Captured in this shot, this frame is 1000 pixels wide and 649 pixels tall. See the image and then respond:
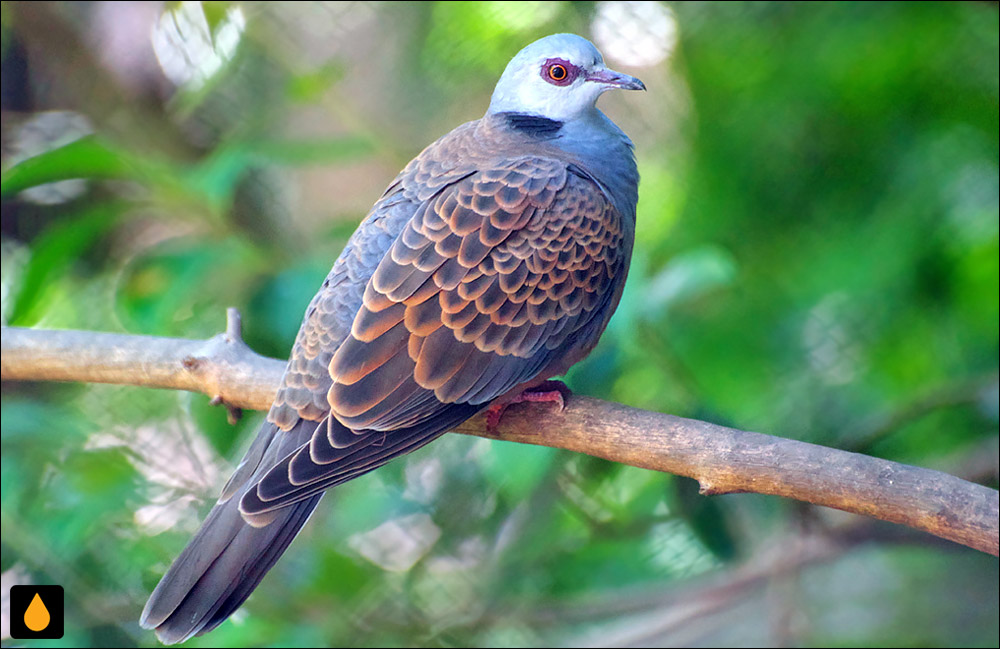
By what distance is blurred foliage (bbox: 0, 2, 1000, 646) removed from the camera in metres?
1.95

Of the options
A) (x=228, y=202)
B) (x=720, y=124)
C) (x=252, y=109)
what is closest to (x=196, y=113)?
(x=252, y=109)

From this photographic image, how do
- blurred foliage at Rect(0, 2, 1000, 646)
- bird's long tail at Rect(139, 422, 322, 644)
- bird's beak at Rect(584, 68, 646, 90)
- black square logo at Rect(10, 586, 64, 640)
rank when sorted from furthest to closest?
blurred foliage at Rect(0, 2, 1000, 646), black square logo at Rect(10, 586, 64, 640), bird's beak at Rect(584, 68, 646, 90), bird's long tail at Rect(139, 422, 322, 644)

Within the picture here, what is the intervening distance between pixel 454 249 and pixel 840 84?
134 centimetres

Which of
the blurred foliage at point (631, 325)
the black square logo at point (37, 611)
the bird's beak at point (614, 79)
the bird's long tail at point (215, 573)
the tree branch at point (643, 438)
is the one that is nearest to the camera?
the tree branch at point (643, 438)

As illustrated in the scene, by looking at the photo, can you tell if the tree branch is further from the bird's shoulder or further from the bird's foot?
the bird's shoulder

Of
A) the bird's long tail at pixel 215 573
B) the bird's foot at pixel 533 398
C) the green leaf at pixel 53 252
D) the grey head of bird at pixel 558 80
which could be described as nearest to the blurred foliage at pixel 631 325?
the green leaf at pixel 53 252

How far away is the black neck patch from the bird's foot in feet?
1.33

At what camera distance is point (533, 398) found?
1.51 metres

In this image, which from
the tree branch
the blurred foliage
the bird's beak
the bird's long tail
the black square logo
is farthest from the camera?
the blurred foliage

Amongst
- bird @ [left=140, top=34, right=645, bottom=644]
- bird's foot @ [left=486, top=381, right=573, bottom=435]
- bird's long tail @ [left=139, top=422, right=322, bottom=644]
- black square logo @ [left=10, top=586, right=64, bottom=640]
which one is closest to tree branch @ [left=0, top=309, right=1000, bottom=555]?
bird's foot @ [left=486, top=381, right=573, bottom=435]

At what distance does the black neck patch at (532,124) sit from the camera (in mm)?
1521

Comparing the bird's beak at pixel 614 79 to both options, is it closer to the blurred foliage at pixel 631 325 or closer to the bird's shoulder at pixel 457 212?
the bird's shoulder at pixel 457 212

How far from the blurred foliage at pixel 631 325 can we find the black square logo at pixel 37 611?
0.08m

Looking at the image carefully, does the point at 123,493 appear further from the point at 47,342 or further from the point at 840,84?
the point at 840,84
